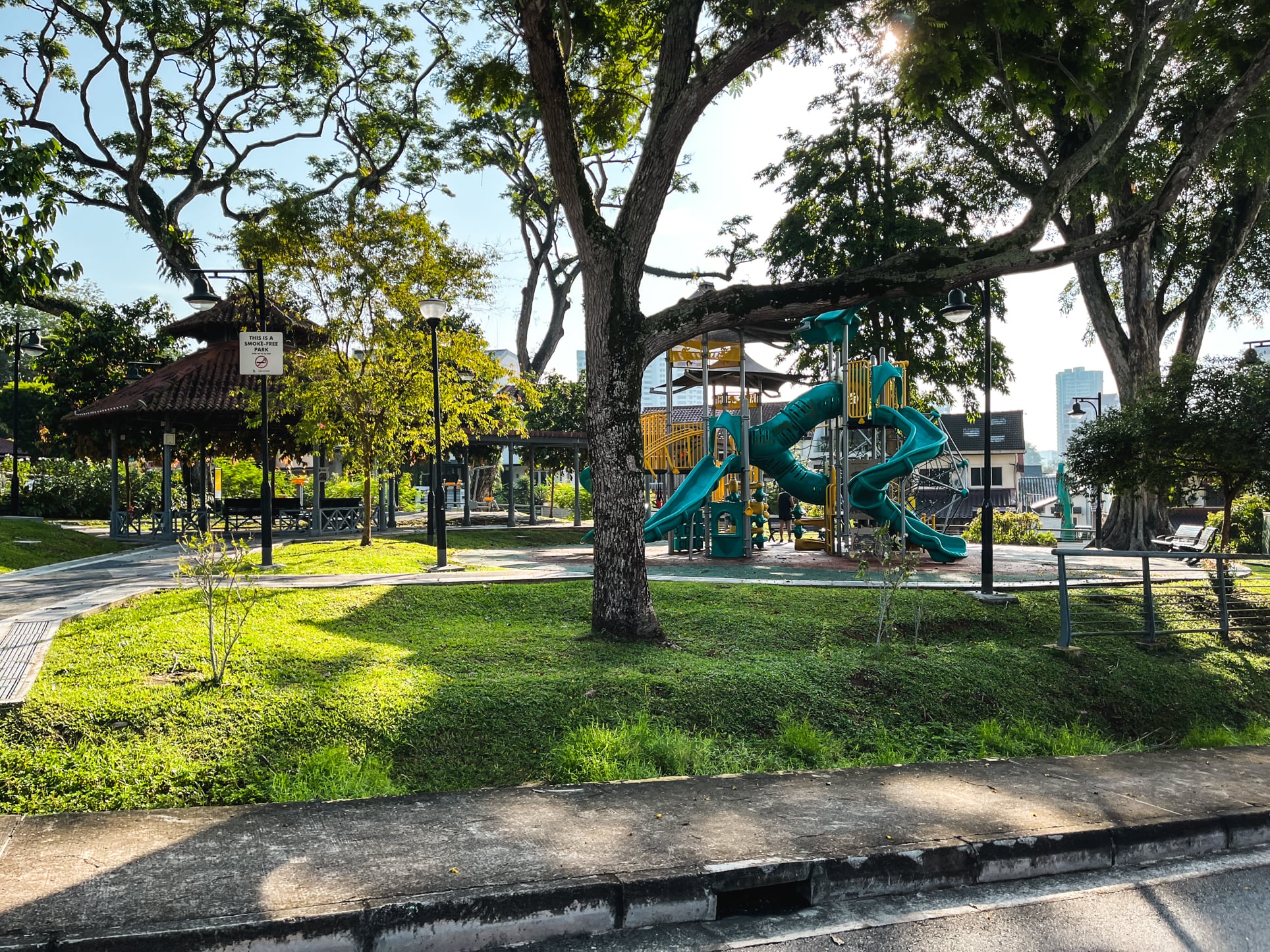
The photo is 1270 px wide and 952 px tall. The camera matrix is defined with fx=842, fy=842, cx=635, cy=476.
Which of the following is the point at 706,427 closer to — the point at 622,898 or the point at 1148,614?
the point at 1148,614

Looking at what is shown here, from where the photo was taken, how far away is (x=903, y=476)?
18172mm

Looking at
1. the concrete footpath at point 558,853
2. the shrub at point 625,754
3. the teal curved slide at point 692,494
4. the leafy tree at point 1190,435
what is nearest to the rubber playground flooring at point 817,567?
the teal curved slide at point 692,494

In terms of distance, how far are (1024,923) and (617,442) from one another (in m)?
6.04

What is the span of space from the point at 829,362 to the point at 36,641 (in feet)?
58.3

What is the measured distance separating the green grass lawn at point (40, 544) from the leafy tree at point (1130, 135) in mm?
18133

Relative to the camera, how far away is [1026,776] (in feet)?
18.6

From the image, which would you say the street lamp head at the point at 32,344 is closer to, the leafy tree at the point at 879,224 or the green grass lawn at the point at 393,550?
the green grass lawn at the point at 393,550

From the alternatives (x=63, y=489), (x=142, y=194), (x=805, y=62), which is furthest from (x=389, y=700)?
(x=63, y=489)

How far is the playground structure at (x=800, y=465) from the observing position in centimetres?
1878

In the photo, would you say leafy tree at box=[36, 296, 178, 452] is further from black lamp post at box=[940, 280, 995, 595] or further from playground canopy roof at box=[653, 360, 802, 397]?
black lamp post at box=[940, 280, 995, 595]

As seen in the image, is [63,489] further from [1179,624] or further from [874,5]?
[1179,624]

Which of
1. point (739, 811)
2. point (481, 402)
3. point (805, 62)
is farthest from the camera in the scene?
point (481, 402)

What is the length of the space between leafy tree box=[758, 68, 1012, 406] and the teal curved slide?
336 inches

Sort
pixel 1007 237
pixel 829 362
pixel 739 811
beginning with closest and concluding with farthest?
pixel 739 811 → pixel 1007 237 → pixel 829 362
